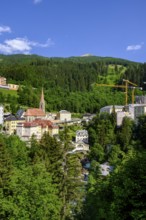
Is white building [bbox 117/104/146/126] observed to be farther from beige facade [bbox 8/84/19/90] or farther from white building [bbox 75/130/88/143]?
beige facade [bbox 8/84/19/90]

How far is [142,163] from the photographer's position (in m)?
19.1

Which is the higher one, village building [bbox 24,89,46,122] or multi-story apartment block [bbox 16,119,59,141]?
village building [bbox 24,89,46,122]

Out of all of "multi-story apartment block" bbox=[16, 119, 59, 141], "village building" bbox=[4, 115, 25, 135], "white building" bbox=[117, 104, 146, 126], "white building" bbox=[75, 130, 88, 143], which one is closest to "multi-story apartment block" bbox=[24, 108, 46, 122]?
"village building" bbox=[4, 115, 25, 135]

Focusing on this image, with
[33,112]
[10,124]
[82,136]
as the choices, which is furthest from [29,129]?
[33,112]

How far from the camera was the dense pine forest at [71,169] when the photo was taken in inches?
751

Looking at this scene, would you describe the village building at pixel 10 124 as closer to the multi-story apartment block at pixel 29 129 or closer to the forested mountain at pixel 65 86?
the multi-story apartment block at pixel 29 129

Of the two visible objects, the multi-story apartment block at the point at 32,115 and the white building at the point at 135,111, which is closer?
the white building at the point at 135,111

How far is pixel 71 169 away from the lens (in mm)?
39031

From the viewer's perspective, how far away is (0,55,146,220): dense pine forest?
1908 cm

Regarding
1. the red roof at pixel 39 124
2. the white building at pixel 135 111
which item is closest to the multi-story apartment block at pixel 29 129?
the red roof at pixel 39 124

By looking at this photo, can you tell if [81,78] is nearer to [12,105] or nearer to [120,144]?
[12,105]

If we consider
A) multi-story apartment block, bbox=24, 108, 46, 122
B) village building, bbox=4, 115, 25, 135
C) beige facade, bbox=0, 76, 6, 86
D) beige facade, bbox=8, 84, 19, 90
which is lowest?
village building, bbox=4, 115, 25, 135

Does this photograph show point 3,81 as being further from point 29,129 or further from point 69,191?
point 69,191

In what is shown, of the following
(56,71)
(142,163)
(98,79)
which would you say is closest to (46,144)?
(142,163)
